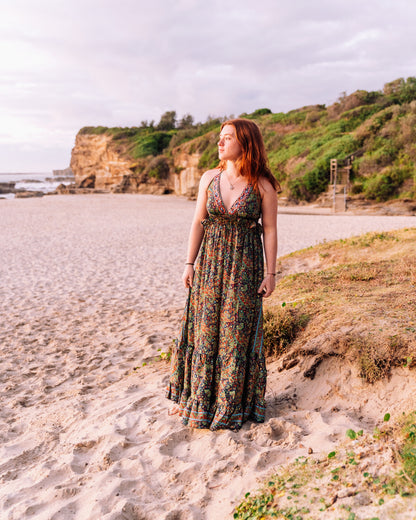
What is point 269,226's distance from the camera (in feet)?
10.1

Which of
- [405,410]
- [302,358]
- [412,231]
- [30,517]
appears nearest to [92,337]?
[302,358]

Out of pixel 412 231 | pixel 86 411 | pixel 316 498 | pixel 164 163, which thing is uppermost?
pixel 164 163

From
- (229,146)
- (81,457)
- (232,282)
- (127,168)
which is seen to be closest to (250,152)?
(229,146)

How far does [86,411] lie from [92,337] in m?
2.24

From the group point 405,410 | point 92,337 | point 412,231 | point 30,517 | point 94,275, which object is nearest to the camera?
point 30,517

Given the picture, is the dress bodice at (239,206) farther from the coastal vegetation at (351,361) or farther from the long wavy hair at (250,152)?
the coastal vegetation at (351,361)

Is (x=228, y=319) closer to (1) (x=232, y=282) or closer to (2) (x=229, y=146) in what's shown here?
(1) (x=232, y=282)

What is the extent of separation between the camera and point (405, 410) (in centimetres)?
288

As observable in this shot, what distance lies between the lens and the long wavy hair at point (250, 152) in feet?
9.81

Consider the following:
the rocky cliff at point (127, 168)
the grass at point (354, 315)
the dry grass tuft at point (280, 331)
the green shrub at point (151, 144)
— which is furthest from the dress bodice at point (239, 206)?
the green shrub at point (151, 144)

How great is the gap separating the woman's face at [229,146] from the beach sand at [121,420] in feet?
6.18

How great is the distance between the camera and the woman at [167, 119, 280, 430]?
302 cm

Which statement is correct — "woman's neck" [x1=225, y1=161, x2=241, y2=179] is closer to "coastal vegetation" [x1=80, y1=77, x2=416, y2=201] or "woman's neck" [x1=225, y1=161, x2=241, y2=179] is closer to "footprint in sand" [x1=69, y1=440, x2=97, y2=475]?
"footprint in sand" [x1=69, y1=440, x2=97, y2=475]

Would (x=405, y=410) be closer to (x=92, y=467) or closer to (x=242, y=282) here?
(x=242, y=282)
